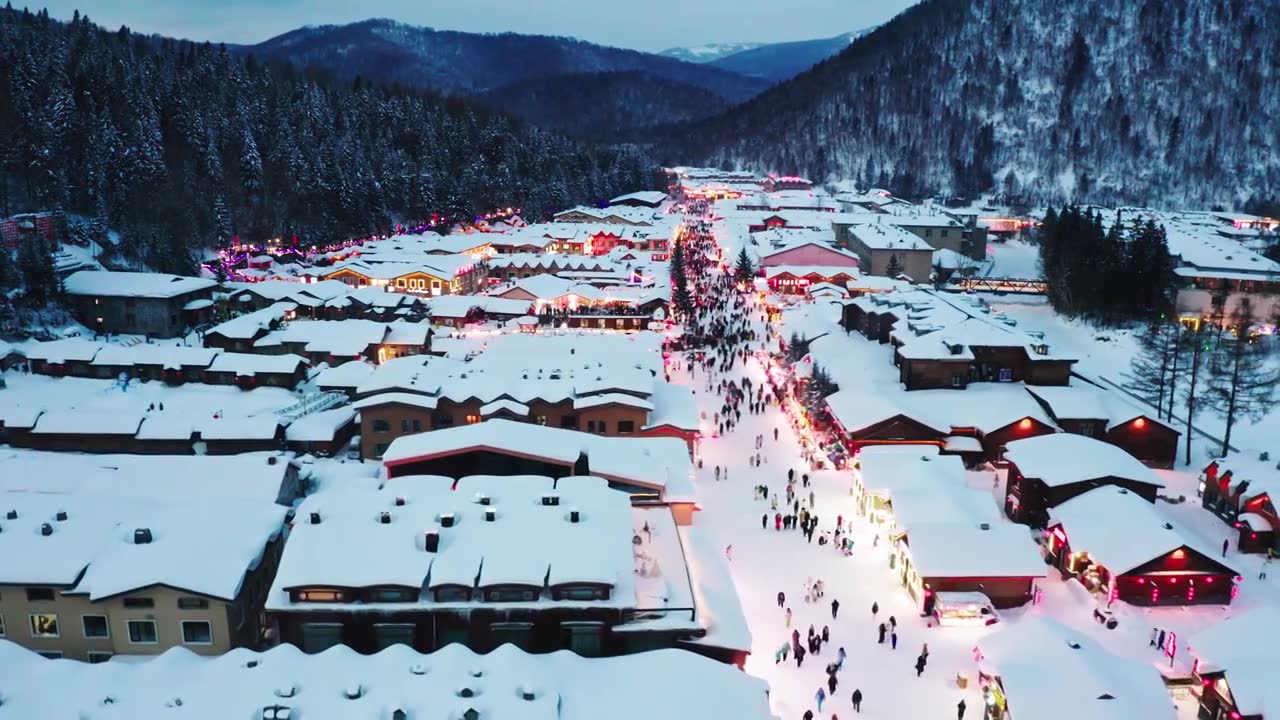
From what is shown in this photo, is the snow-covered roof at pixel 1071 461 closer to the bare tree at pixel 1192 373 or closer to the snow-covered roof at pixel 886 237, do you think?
the bare tree at pixel 1192 373

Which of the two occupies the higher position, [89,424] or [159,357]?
[159,357]

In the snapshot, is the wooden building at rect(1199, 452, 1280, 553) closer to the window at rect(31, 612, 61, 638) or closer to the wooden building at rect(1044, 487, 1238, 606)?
the wooden building at rect(1044, 487, 1238, 606)

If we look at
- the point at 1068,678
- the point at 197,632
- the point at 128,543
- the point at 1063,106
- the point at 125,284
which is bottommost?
the point at 197,632

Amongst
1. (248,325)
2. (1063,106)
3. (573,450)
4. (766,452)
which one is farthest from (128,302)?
(1063,106)

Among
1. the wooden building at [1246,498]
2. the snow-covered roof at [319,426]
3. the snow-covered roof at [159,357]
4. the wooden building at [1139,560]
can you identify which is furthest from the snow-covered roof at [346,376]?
the wooden building at [1246,498]

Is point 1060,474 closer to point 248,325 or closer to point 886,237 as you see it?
point 248,325
